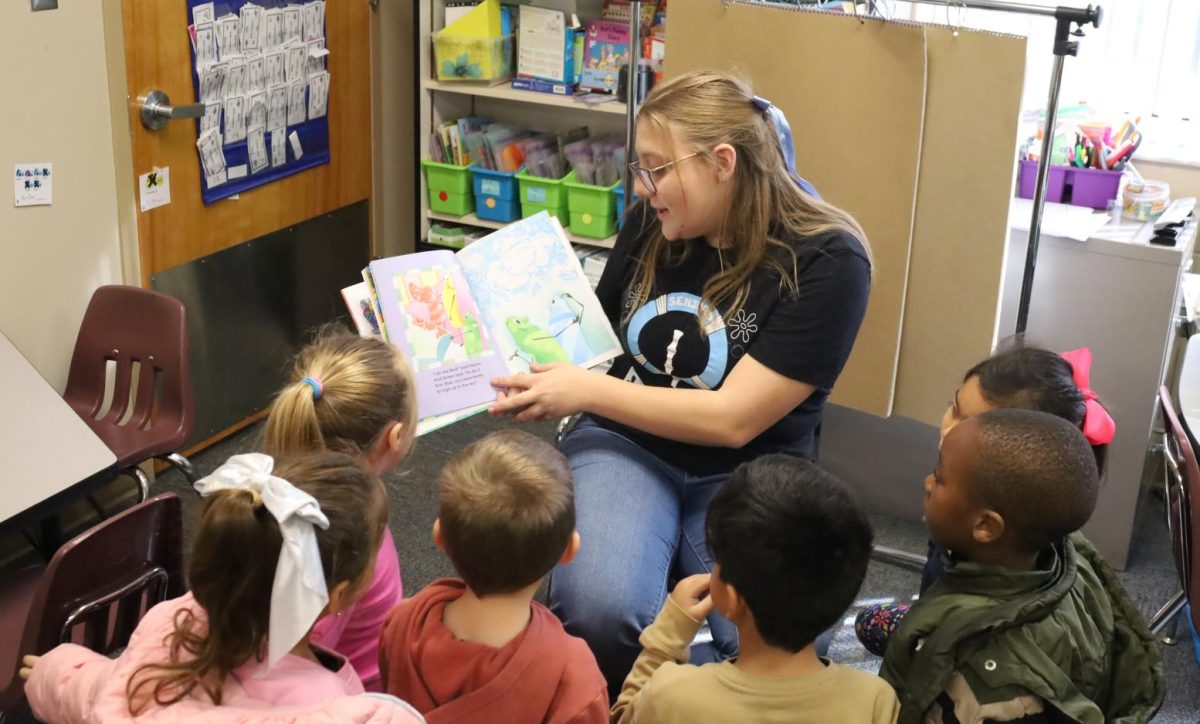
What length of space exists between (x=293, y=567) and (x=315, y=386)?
0.47m

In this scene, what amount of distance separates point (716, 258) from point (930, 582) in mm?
630

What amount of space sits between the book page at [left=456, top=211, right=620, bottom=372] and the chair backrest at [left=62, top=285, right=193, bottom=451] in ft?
3.01

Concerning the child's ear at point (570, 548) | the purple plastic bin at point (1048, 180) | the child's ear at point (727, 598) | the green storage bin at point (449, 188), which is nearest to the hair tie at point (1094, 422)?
the child's ear at point (727, 598)

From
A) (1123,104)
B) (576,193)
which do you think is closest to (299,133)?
(576,193)

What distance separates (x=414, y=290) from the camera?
1956mm

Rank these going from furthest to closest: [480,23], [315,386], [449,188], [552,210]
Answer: [449,188] < [552,210] < [480,23] < [315,386]

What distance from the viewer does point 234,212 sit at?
10.8ft

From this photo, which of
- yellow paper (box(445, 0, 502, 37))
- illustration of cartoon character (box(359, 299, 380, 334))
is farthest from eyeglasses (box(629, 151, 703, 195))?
yellow paper (box(445, 0, 502, 37))

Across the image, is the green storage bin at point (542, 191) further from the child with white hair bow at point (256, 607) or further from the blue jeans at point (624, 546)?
the child with white hair bow at point (256, 607)

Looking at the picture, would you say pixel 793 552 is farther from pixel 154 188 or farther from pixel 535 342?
pixel 154 188

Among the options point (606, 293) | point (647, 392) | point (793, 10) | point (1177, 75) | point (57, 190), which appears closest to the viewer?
point (647, 392)

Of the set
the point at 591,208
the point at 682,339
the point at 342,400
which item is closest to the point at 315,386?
the point at 342,400

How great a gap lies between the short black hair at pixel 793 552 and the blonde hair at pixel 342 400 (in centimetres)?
55

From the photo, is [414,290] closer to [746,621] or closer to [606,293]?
[606,293]
